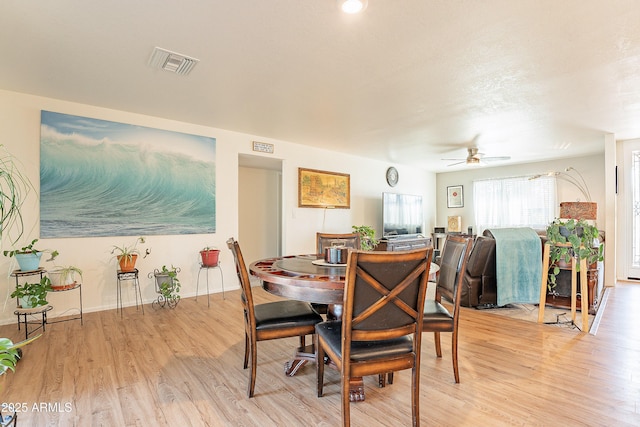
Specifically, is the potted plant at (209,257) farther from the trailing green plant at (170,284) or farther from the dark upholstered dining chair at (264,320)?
the dark upholstered dining chair at (264,320)

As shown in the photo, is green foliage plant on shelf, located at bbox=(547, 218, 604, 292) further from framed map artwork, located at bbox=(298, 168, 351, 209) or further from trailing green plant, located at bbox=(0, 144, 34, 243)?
trailing green plant, located at bbox=(0, 144, 34, 243)

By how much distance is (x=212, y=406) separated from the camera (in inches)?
71.2

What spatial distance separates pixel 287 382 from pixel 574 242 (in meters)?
2.97

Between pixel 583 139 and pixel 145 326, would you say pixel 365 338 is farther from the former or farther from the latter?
pixel 583 139

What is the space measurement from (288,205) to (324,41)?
331cm

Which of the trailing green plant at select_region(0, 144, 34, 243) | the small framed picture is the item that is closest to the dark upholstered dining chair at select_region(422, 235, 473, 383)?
the trailing green plant at select_region(0, 144, 34, 243)

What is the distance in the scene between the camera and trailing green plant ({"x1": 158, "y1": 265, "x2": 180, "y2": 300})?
149 inches

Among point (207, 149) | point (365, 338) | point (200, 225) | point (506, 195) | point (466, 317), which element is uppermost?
point (207, 149)

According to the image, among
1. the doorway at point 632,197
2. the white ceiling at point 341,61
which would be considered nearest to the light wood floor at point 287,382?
the white ceiling at point 341,61

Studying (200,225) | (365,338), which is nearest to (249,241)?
(200,225)

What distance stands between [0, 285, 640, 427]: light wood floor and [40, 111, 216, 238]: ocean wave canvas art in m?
1.25

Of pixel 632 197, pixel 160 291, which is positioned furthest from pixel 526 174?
pixel 160 291

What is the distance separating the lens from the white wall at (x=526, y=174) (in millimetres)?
6273

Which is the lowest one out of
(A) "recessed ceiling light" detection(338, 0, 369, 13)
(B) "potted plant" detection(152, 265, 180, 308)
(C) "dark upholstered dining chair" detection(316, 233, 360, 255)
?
(B) "potted plant" detection(152, 265, 180, 308)
